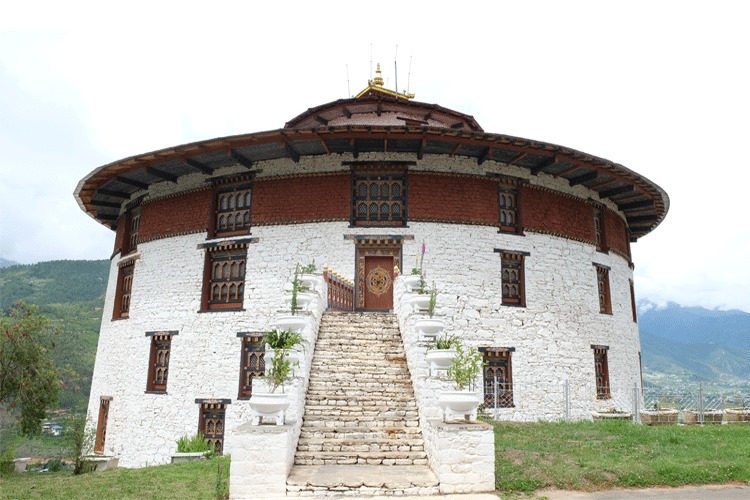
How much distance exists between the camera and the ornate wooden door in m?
15.9

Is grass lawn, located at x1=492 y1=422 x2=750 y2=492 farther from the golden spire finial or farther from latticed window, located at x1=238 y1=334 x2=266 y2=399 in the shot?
the golden spire finial

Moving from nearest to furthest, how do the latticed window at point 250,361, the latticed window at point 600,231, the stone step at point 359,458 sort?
1. the stone step at point 359,458
2. the latticed window at point 250,361
3. the latticed window at point 600,231

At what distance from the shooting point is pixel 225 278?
16.6 metres

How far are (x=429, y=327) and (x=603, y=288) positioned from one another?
35.1ft

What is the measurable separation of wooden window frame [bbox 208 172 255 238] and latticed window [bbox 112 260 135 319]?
383 centimetres

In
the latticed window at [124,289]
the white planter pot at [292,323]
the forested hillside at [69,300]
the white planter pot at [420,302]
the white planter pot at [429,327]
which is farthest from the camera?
the forested hillside at [69,300]

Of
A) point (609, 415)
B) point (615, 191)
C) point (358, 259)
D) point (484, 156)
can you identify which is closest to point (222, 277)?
point (358, 259)

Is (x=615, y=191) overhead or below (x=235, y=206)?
overhead

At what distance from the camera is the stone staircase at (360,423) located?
7.78 metres

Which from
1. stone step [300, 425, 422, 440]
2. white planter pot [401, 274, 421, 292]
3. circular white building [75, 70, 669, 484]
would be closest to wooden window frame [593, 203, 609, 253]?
circular white building [75, 70, 669, 484]

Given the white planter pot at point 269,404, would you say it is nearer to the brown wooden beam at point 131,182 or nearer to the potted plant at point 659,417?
the potted plant at point 659,417

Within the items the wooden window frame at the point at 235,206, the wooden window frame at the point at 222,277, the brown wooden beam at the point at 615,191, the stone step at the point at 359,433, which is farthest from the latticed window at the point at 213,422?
the brown wooden beam at the point at 615,191

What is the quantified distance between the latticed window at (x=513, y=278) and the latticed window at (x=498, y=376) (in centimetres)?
154

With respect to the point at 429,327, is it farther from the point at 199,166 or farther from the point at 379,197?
the point at 199,166
